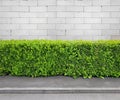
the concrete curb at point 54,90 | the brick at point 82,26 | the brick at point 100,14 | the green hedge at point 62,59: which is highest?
the brick at point 100,14

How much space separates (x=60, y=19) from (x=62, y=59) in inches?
73.6

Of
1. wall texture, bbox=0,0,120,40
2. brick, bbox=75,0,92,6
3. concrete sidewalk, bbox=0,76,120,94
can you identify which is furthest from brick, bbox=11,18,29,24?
concrete sidewalk, bbox=0,76,120,94

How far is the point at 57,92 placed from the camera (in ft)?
21.3

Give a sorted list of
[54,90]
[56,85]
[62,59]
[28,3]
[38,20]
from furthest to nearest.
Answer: [38,20] < [28,3] < [62,59] < [56,85] < [54,90]

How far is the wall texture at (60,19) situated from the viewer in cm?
873

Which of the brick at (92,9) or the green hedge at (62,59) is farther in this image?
the brick at (92,9)

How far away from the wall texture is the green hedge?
1.42 m

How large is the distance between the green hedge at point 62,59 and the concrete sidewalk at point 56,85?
0.70 feet

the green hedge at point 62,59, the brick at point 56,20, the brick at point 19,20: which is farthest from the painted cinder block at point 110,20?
the brick at point 19,20

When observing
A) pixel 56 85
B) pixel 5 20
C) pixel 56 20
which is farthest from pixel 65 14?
pixel 56 85

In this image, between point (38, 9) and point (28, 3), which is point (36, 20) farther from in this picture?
point (28, 3)

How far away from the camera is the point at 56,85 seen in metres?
6.84

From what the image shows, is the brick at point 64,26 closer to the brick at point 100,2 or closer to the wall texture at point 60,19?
the wall texture at point 60,19

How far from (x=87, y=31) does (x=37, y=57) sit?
2.29 meters
